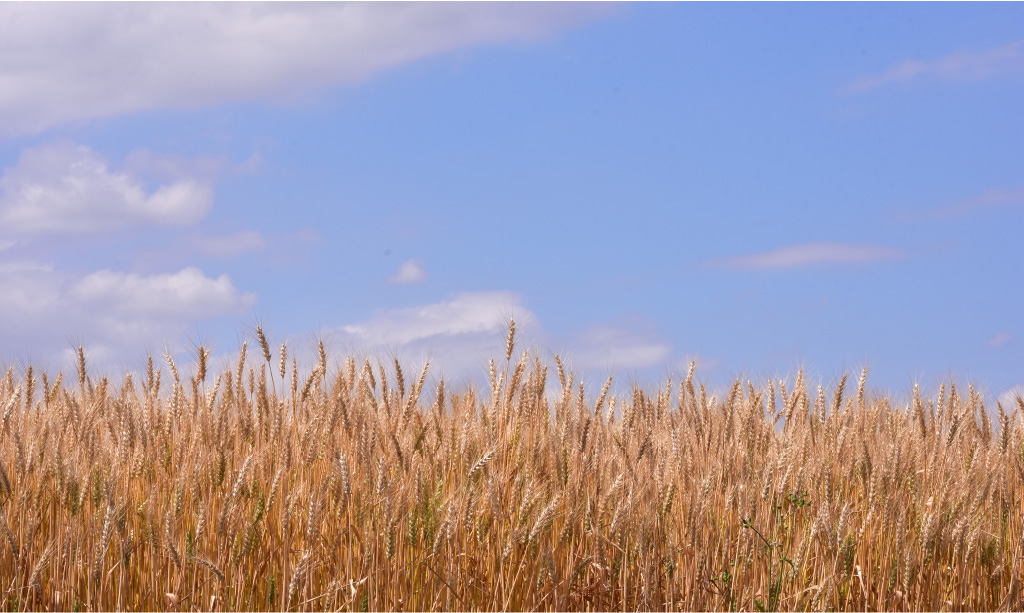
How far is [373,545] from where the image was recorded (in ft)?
10.3

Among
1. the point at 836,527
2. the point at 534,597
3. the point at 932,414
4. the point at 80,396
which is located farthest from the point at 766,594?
the point at 80,396

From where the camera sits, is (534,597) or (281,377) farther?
(281,377)

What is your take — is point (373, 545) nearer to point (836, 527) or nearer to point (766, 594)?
point (766, 594)

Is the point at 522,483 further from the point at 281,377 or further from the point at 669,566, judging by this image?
the point at 281,377

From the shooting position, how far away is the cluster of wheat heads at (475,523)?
10.0 feet

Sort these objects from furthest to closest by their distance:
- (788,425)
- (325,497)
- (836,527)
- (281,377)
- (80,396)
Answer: (80,396) < (281,377) < (788,425) < (836,527) < (325,497)

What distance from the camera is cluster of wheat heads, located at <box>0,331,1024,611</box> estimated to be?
3061 mm

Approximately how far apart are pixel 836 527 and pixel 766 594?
37 centimetres

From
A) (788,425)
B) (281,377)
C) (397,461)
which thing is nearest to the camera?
(397,461)

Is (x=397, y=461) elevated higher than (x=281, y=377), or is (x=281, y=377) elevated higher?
(x=281, y=377)

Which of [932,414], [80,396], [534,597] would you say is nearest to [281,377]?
[80,396]

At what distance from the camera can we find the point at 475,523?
10.6 feet

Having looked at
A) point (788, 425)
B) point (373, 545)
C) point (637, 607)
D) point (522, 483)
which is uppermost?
point (788, 425)

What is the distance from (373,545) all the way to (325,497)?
278 mm
